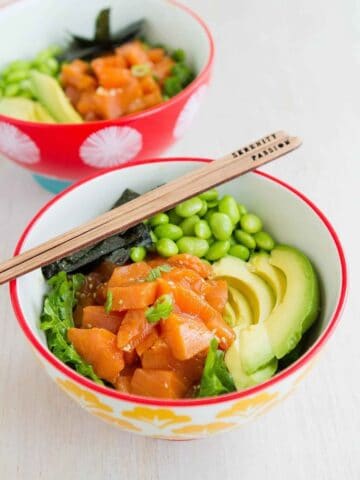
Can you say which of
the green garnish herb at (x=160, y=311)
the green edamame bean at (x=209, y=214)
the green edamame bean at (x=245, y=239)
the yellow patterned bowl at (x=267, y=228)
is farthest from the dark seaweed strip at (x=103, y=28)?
the green garnish herb at (x=160, y=311)

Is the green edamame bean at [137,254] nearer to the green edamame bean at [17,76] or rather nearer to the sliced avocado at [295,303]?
the sliced avocado at [295,303]

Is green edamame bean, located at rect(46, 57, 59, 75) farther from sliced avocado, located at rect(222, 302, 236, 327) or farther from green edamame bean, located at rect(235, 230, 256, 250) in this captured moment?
sliced avocado, located at rect(222, 302, 236, 327)

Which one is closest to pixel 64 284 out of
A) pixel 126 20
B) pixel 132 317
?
pixel 132 317

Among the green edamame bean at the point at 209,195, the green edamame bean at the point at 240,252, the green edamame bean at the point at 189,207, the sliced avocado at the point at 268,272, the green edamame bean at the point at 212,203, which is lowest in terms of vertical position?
the sliced avocado at the point at 268,272

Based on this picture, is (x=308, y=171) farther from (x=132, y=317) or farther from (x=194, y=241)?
(x=132, y=317)

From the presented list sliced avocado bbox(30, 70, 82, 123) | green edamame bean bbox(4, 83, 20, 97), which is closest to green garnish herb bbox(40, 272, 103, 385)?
sliced avocado bbox(30, 70, 82, 123)

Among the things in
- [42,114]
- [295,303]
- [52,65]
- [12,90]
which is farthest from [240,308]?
[52,65]
